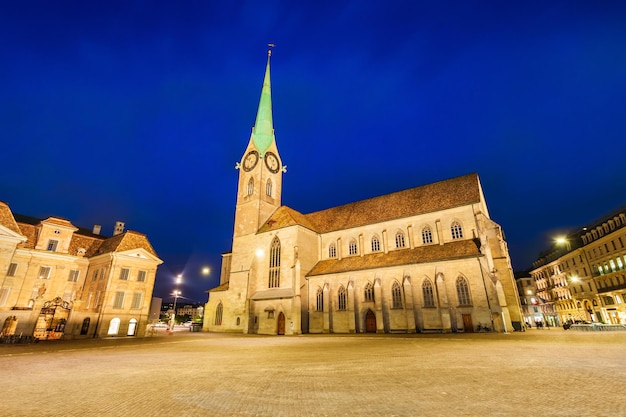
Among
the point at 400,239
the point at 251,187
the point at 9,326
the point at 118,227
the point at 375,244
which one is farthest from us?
the point at 251,187

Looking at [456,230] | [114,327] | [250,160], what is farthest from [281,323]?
[250,160]

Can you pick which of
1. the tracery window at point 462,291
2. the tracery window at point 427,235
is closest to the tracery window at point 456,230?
the tracery window at point 427,235

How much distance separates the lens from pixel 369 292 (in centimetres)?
3200

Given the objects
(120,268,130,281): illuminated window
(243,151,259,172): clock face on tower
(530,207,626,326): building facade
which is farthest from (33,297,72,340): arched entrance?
(530,207,626,326): building facade

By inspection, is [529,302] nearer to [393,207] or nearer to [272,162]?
[393,207]

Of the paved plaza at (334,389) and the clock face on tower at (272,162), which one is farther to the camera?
the clock face on tower at (272,162)

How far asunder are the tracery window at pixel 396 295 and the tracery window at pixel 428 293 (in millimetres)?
2352

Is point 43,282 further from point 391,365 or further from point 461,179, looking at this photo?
point 461,179

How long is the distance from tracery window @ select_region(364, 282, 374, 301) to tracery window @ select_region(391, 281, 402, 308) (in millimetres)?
2178

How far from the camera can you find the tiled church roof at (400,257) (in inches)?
1133

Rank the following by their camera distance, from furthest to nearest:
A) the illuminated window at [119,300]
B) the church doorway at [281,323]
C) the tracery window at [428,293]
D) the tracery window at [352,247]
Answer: the tracery window at [352,247] < the church doorway at [281,323] < the illuminated window at [119,300] < the tracery window at [428,293]

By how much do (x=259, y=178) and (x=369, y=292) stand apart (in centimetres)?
2310

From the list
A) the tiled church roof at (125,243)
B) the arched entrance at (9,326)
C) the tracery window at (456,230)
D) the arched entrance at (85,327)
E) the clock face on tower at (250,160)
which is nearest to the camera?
the arched entrance at (9,326)

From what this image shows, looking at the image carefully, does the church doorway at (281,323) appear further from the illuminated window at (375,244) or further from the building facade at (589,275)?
the building facade at (589,275)
